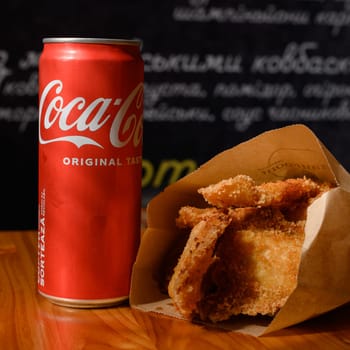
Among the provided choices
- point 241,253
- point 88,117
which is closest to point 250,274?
point 241,253

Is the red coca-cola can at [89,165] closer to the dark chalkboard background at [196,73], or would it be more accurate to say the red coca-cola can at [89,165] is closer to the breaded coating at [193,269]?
the breaded coating at [193,269]

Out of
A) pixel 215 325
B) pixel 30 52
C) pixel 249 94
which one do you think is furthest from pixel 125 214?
pixel 249 94

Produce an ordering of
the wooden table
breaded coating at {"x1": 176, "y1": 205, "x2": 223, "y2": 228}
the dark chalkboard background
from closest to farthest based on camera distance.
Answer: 1. the wooden table
2. breaded coating at {"x1": 176, "y1": 205, "x2": 223, "y2": 228}
3. the dark chalkboard background

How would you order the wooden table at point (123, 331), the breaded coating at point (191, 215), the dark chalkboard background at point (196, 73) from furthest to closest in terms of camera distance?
1. the dark chalkboard background at point (196, 73)
2. the breaded coating at point (191, 215)
3. the wooden table at point (123, 331)

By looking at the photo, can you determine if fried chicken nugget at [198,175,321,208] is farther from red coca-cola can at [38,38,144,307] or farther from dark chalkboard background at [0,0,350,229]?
dark chalkboard background at [0,0,350,229]

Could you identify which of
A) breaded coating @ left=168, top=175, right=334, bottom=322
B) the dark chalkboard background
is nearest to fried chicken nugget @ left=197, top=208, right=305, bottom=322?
breaded coating @ left=168, top=175, right=334, bottom=322

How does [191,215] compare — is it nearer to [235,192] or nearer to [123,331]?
[235,192]

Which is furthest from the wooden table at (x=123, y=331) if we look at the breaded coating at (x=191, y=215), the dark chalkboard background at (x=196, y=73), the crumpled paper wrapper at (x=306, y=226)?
the dark chalkboard background at (x=196, y=73)
